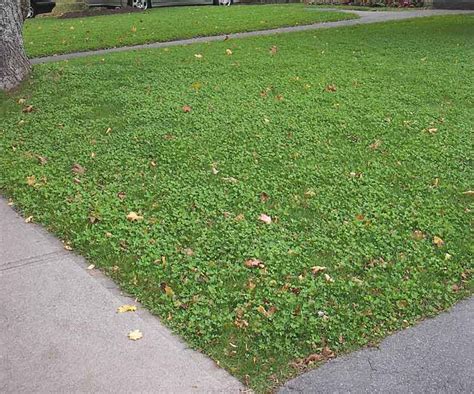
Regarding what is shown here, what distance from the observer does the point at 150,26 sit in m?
13.4

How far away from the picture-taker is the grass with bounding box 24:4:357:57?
11227 millimetres

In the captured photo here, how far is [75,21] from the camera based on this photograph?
15242 millimetres

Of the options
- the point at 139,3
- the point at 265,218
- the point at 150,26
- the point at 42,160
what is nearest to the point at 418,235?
the point at 265,218

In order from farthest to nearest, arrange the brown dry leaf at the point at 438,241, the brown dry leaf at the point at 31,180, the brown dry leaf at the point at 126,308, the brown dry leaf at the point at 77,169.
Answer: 1. the brown dry leaf at the point at 77,169
2. the brown dry leaf at the point at 31,180
3. the brown dry leaf at the point at 438,241
4. the brown dry leaf at the point at 126,308

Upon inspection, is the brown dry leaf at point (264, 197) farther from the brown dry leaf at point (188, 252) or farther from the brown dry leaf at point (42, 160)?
the brown dry leaf at point (42, 160)

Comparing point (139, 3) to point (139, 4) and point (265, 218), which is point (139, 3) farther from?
point (265, 218)

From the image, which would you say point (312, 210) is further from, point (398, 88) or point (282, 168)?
point (398, 88)

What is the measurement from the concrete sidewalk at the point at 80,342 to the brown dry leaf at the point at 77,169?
57.3 inches

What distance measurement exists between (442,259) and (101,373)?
2.35 metres

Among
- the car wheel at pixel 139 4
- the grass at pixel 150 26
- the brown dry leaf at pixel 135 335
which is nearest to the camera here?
the brown dry leaf at pixel 135 335

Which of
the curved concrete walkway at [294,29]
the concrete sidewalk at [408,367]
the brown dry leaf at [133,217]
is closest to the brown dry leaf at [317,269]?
the concrete sidewalk at [408,367]

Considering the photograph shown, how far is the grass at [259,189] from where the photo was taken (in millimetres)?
3580

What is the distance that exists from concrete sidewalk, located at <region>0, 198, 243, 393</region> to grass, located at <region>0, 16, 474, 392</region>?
135 mm

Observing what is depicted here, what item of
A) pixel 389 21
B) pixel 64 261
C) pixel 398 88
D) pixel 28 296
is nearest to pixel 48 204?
pixel 64 261
